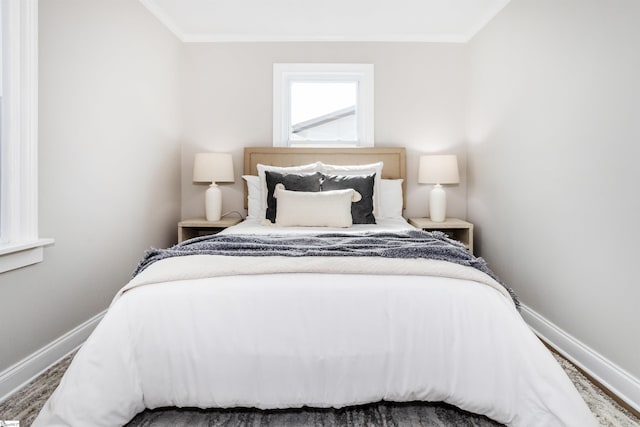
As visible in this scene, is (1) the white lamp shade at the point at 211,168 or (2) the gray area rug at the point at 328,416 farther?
(1) the white lamp shade at the point at 211,168

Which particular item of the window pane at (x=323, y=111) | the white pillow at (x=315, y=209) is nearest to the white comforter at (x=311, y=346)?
the white pillow at (x=315, y=209)

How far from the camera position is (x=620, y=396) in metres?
1.77

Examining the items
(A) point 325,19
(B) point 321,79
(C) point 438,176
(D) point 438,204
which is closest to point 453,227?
(D) point 438,204

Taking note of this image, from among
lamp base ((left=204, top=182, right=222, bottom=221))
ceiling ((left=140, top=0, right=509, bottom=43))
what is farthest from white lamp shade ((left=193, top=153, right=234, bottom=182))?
ceiling ((left=140, top=0, right=509, bottom=43))

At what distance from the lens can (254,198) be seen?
3.46 meters

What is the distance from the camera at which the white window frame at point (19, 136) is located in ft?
5.84

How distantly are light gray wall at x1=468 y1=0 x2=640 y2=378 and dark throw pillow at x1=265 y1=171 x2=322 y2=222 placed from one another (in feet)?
5.09

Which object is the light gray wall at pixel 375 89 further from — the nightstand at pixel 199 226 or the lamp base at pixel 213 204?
the nightstand at pixel 199 226

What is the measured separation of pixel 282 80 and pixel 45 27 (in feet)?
7.09

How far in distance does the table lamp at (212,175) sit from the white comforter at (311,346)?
212 cm

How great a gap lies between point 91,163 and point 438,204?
2.80 metres

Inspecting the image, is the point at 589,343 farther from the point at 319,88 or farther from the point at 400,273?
the point at 319,88

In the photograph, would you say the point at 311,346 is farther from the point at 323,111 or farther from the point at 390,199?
the point at 323,111

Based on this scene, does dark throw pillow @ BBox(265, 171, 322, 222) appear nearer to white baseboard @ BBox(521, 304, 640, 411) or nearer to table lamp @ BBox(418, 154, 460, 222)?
table lamp @ BBox(418, 154, 460, 222)
